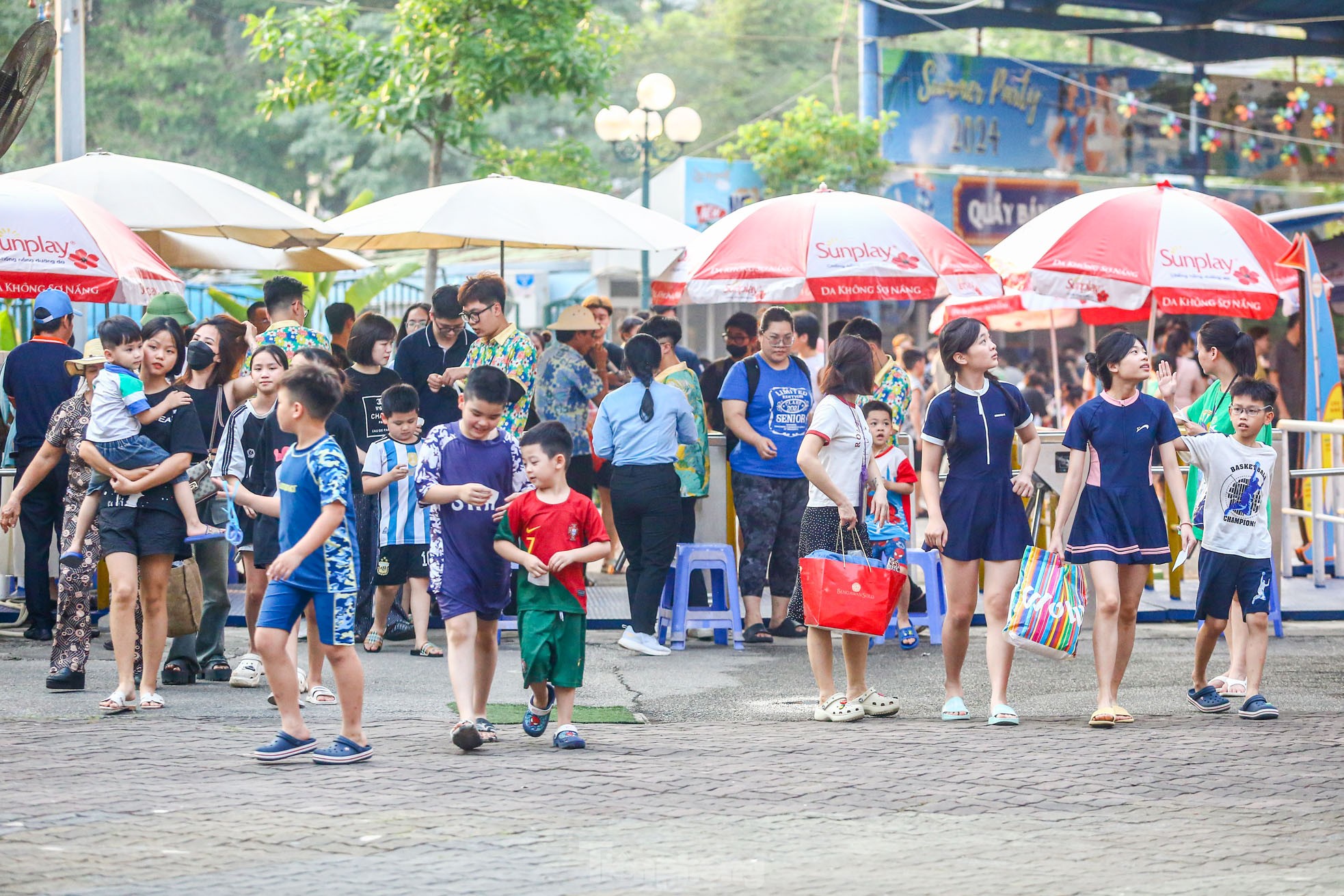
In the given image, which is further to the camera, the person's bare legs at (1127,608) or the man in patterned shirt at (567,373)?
the man in patterned shirt at (567,373)

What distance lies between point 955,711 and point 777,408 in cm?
273

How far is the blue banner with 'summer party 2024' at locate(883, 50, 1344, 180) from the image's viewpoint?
83.1ft

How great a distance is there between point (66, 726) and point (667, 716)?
109 inches

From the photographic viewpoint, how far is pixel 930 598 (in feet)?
32.8

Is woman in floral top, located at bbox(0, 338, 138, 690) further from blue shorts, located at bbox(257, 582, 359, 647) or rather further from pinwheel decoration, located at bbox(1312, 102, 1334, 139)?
pinwheel decoration, located at bbox(1312, 102, 1334, 139)

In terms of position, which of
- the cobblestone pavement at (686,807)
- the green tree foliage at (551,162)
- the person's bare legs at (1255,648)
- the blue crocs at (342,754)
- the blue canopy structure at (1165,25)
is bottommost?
the cobblestone pavement at (686,807)

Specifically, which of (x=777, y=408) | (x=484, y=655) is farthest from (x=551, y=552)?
(x=777, y=408)

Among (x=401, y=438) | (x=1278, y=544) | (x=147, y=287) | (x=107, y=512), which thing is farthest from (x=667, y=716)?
(x=1278, y=544)

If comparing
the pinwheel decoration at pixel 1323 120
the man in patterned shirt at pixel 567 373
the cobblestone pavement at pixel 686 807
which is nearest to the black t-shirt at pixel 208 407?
the cobblestone pavement at pixel 686 807

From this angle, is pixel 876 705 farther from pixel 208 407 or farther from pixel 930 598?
pixel 208 407

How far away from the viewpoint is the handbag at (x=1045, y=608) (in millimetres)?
7168

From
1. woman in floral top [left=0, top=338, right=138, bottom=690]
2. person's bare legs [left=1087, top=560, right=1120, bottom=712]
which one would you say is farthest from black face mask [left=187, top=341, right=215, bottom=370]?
person's bare legs [left=1087, top=560, right=1120, bottom=712]

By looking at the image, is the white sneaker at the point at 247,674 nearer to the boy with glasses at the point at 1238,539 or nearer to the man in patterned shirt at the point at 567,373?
the man in patterned shirt at the point at 567,373

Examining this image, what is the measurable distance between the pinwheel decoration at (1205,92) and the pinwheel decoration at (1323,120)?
188 cm
